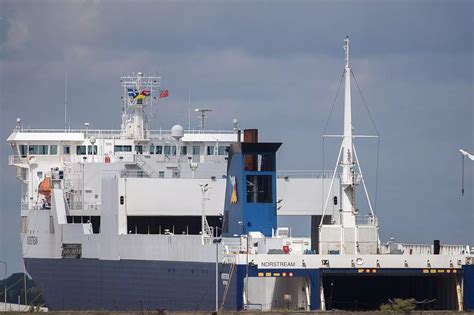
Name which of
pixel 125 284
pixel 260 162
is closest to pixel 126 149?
pixel 125 284

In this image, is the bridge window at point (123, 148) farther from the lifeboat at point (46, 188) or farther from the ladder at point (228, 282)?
the ladder at point (228, 282)

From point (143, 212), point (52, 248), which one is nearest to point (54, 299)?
point (52, 248)

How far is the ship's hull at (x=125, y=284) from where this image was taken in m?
63.6

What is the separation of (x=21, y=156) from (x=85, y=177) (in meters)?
6.87

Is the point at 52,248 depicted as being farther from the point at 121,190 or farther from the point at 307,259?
the point at 307,259

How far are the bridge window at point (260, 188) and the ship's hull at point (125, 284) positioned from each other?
325 cm

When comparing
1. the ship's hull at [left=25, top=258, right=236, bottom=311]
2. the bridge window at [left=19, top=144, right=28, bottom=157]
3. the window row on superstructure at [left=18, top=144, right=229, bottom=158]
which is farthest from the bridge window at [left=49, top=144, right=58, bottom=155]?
the ship's hull at [left=25, top=258, right=236, bottom=311]

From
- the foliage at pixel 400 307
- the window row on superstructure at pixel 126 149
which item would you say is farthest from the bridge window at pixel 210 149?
the foliage at pixel 400 307

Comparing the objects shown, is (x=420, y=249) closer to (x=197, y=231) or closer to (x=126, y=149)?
(x=197, y=231)

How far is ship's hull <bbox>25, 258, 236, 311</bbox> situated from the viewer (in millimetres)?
63625

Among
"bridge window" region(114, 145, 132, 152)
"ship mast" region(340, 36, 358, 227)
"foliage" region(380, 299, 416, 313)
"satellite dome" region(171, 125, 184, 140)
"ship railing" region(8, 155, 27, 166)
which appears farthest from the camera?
"ship railing" region(8, 155, 27, 166)

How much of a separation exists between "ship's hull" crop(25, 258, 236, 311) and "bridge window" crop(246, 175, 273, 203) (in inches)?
128

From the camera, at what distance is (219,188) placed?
70.8m

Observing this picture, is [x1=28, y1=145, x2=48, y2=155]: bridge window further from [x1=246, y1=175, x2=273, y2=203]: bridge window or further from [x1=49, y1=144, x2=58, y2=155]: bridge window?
A: [x1=246, y1=175, x2=273, y2=203]: bridge window
